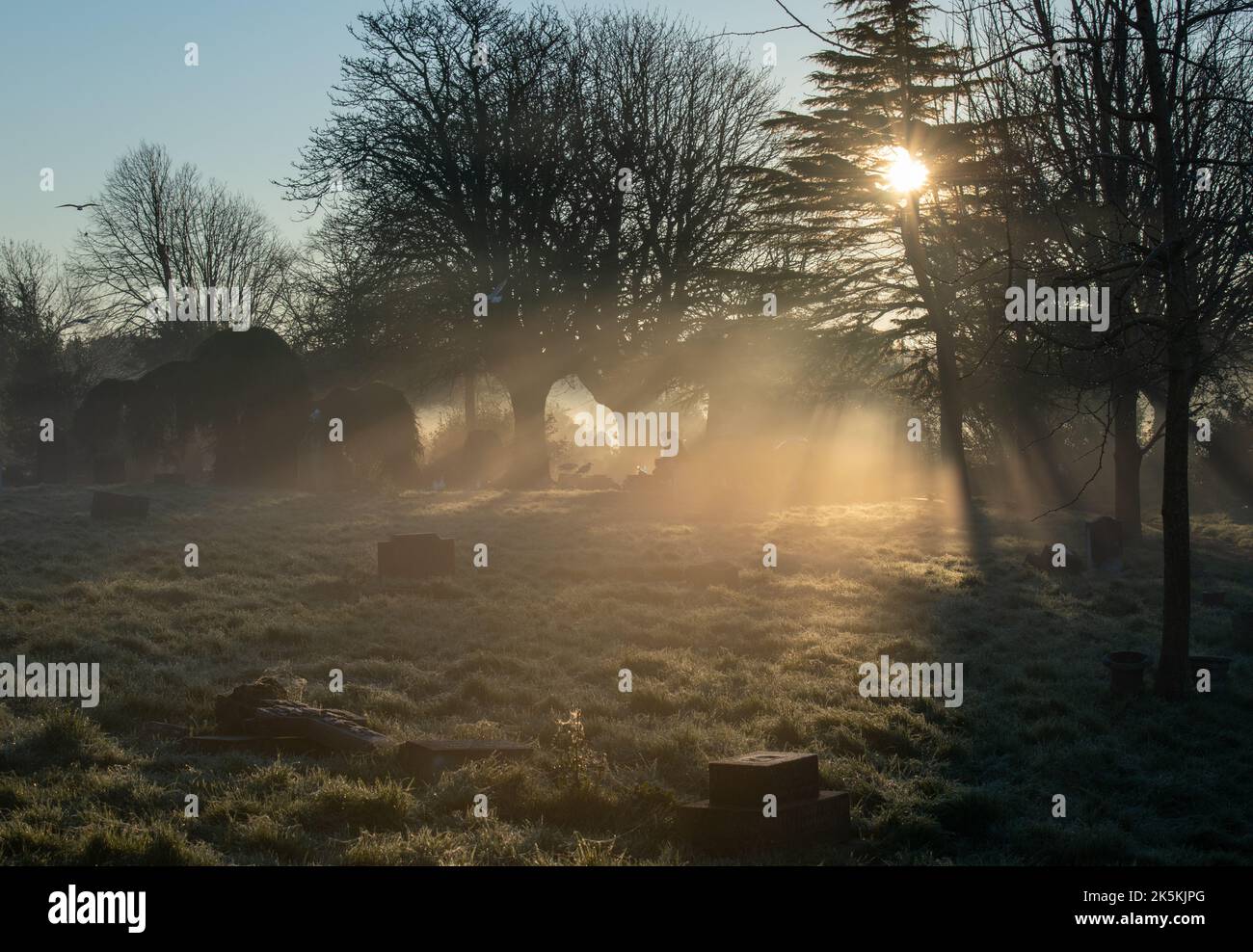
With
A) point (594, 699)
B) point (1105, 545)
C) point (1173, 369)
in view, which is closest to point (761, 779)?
point (594, 699)

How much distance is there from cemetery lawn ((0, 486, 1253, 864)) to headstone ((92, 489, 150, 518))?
1.15 ft

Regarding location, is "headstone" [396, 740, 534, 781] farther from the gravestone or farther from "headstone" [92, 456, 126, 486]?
"headstone" [92, 456, 126, 486]

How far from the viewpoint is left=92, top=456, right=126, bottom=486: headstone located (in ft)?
98.9

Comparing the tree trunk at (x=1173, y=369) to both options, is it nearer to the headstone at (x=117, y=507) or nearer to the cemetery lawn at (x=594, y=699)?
the cemetery lawn at (x=594, y=699)

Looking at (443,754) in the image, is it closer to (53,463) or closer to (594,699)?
(594,699)

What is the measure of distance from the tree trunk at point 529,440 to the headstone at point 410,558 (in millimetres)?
18251

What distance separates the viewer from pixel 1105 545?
18.4 meters

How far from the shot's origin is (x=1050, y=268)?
1025cm

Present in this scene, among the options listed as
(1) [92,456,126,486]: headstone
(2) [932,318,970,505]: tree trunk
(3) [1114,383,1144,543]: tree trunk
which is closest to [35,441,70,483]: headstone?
(1) [92,456,126,486]: headstone

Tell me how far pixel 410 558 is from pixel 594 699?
6.36 m

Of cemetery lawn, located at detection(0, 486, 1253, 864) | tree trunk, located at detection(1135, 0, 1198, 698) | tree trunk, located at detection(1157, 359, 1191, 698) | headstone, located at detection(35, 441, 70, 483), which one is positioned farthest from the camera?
headstone, located at detection(35, 441, 70, 483)

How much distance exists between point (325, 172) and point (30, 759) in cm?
2825

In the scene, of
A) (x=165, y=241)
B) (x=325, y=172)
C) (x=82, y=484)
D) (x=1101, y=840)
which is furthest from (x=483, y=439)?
(x=1101, y=840)
